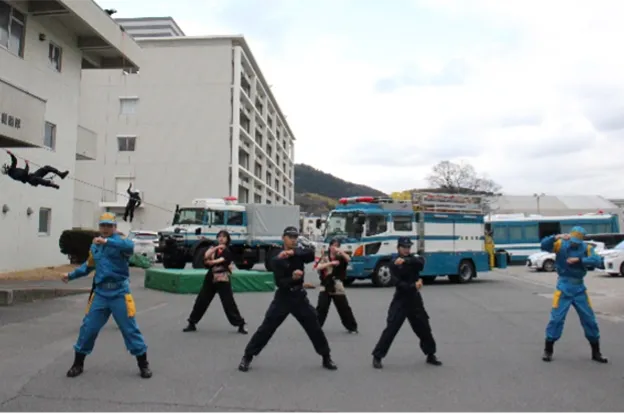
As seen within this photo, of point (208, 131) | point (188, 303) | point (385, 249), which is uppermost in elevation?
point (208, 131)

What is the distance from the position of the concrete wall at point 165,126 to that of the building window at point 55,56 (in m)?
29.2

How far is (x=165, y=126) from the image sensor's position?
51.0 metres

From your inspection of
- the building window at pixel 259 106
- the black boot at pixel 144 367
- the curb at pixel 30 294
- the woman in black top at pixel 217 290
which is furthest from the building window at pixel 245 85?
the black boot at pixel 144 367

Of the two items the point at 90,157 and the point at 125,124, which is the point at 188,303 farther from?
the point at 125,124

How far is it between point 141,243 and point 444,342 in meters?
19.9

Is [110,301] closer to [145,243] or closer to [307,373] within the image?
[307,373]

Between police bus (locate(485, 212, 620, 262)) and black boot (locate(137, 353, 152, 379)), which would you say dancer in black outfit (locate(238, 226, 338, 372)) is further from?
police bus (locate(485, 212, 620, 262))

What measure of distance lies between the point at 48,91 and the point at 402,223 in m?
13.6

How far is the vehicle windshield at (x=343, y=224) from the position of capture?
710 inches

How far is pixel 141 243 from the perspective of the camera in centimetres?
2575

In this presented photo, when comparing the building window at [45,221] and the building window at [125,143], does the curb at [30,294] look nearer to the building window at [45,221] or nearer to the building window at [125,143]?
the building window at [45,221]

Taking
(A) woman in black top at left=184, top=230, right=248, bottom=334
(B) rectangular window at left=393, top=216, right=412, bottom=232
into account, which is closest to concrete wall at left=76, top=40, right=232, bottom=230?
(B) rectangular window at left=393, top=216, right=412, bottom=232

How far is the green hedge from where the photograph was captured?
2114 cm

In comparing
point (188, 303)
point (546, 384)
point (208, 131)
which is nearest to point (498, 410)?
point (546, 384)
